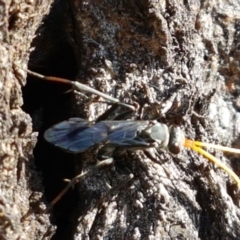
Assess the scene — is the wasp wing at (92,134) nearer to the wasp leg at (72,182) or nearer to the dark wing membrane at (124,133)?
the dark wing membrane at (124,133)

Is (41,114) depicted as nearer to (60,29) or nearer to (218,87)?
(60,29)

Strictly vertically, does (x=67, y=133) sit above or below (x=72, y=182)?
above

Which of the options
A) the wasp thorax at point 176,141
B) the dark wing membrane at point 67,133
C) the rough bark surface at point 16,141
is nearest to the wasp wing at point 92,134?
the dark wing membrane at point 67,133

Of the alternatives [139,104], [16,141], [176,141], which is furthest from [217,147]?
[16,141]

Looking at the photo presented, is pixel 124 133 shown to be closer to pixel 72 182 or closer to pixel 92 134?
pixel 92 134

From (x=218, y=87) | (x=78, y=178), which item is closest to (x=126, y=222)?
(x=78, y=178)

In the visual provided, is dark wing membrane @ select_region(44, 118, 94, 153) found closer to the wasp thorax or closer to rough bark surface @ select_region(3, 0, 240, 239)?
Answer: rough bark surface @ select_region(3, 0, 240, 239)

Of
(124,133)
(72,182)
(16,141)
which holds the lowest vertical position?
(72,182)
